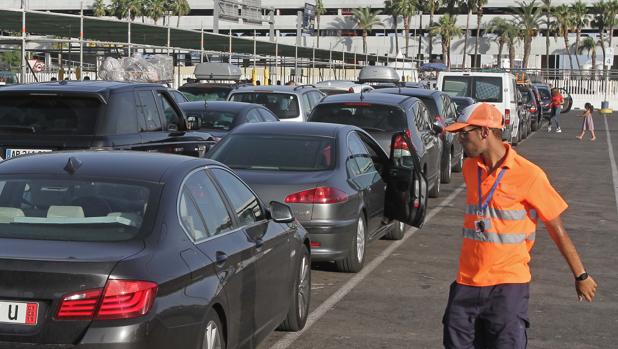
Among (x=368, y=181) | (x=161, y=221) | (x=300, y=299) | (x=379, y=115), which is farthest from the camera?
(x=379, y=115)

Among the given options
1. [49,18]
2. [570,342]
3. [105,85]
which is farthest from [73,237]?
[49,18]

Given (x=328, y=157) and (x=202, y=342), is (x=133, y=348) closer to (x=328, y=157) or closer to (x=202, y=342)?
(x=202, y=342)

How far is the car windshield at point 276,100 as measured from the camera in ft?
71.2

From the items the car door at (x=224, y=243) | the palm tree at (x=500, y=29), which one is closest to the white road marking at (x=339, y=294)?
the car door at (x=224, y=243)

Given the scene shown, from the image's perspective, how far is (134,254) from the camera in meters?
5.30

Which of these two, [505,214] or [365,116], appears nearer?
[505,214]

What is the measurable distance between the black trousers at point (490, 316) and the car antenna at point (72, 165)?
6.82ft

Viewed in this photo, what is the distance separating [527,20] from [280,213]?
10576 centimetres

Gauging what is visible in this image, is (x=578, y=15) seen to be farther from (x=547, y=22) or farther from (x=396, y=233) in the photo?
(x=396, y=233)

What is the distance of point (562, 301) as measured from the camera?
32.5 feet

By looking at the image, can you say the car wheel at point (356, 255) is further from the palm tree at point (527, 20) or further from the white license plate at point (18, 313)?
the palm tree at point (527, 20)

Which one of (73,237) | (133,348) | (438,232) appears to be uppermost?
(73,237)

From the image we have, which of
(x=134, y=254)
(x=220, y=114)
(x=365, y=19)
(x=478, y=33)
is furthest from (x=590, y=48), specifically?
(x=134, y=254)

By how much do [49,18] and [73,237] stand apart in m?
27.5
